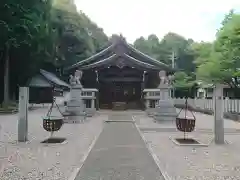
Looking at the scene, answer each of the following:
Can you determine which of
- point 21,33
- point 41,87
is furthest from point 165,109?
point 41,87

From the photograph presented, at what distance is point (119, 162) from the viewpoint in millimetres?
8922

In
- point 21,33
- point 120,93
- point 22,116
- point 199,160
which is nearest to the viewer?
point 199,160

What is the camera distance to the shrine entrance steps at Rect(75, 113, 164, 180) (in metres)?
7.46

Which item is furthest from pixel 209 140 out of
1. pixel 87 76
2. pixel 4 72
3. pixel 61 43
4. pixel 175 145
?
pixel 61 43

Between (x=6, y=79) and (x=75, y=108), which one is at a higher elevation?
(x=6, y=79)

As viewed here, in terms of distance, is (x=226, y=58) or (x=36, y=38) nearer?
(x=226, y=58)

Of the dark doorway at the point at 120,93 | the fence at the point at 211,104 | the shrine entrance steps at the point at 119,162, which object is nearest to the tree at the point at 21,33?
the dark doorway at the point at 120,93

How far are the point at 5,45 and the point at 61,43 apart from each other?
55.3 ft

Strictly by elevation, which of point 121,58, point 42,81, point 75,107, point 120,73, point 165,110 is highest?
point 121,58

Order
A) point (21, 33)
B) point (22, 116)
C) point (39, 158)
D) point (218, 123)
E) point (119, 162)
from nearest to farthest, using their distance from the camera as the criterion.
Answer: point (119, 162)
point (39, 158)
point (218, 123)
point (22, 116)
point (21, 33)

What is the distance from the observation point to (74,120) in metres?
21.8

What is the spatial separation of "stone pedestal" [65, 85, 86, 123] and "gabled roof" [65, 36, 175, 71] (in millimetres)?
10941

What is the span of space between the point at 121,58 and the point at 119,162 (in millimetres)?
25514

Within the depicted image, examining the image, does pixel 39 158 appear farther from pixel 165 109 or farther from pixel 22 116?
pixel 165 109
